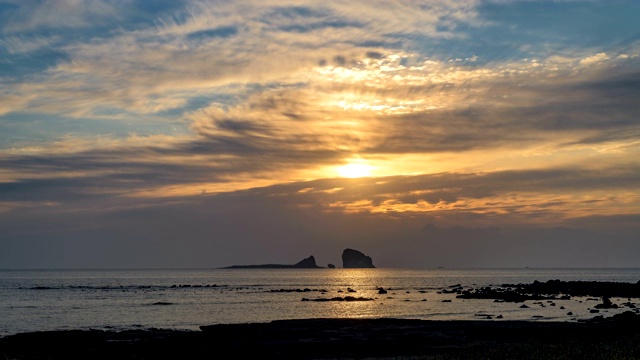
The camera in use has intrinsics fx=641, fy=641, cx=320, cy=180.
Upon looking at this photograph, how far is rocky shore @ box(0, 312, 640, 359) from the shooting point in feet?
136

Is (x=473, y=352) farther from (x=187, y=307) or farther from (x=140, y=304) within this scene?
(x=140, y=304)

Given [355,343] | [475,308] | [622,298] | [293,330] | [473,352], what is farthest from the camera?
[622,298]

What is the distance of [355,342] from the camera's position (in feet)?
166

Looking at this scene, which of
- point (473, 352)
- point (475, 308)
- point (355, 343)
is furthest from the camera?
point (475, 308)

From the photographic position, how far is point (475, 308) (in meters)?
92.0

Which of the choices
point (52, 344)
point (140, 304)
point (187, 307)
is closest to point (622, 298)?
point (187, 307)

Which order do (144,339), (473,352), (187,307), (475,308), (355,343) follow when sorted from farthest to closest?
(187,307) → (475,308) → (144,339) → (355,343) → (473,352)

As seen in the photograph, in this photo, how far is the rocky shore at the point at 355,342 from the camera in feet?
136

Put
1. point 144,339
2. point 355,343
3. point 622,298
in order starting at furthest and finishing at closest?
point 622,298, point 144,339, point 355,343

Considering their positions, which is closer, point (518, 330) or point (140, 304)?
point (518, 330)

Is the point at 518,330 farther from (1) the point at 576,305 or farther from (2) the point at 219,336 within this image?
(1) the point at 576,305

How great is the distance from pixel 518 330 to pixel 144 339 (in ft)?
106

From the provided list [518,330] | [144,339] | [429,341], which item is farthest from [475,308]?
[144,339]

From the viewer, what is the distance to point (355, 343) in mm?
50062
